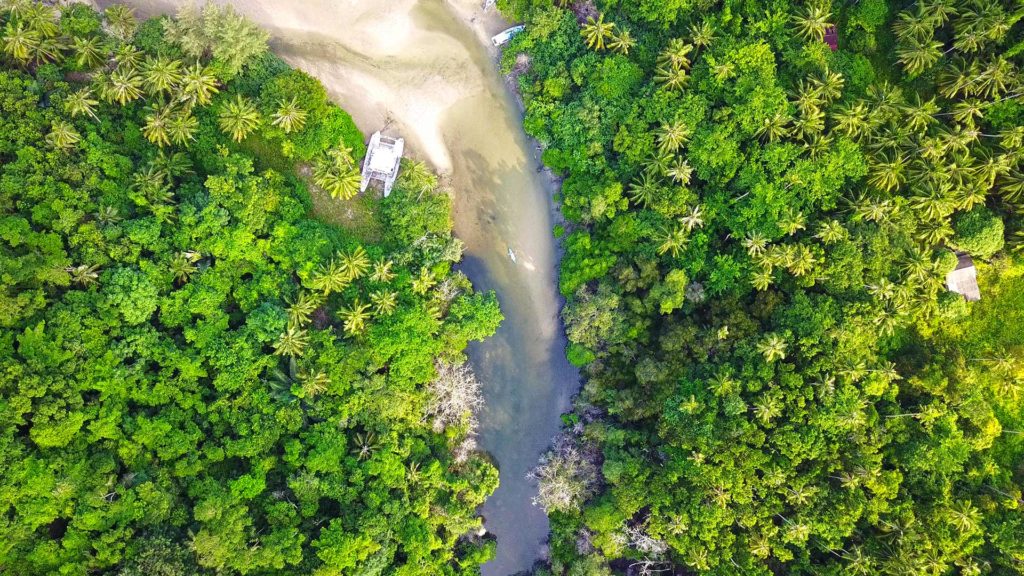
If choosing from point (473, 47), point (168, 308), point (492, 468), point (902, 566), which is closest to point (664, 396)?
point (492, 468)

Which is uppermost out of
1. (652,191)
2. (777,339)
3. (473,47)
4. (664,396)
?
(473,47)

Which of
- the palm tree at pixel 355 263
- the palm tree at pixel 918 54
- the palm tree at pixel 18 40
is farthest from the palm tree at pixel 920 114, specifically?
the palm tree at pixel 18 40

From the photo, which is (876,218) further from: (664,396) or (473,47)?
(473,47)

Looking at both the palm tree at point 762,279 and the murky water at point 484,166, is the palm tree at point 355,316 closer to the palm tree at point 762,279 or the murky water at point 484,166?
the murky water at point 484,166

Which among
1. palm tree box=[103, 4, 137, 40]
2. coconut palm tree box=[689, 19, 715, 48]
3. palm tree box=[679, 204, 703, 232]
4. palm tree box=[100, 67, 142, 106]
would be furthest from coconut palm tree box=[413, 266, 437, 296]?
palm tree box=[103, 4, 137, 40]

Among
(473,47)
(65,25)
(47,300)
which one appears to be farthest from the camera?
(473,47)

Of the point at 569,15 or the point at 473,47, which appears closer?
the point at 569,15

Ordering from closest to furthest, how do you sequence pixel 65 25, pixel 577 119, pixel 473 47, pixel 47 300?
1. pixel 47 300
2. pixel 65 25
3. pixel 577 119
4. pixel 473 47

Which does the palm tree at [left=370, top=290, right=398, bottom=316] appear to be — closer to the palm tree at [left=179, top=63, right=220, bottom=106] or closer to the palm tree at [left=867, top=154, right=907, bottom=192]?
the palm tree at [left=179, top=63, right=220, bottom=106]
